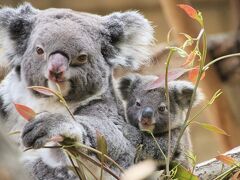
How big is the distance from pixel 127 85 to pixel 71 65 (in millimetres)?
743

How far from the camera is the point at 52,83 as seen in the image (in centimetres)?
228

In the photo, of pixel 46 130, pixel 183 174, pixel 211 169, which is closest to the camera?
pixel 46 130

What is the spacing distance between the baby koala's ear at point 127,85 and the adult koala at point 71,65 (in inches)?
6.5

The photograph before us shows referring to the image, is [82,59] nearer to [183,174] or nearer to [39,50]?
[39,50]

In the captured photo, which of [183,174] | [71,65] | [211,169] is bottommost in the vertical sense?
[211,169]

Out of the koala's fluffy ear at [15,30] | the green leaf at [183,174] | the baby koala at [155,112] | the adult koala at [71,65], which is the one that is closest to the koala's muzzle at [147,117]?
the baby koala at [155,112]

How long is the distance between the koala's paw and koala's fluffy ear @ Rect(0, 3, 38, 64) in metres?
0.84

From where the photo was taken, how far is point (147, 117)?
264 cm

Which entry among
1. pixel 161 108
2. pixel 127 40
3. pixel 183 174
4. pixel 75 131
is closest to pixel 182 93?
pixel 161 108

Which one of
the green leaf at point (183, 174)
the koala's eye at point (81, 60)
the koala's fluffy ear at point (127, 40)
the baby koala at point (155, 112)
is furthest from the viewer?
the koala's fluffy ear at point (127, 40)

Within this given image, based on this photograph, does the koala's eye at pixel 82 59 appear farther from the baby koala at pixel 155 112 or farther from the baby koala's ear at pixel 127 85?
the baby koala's ear at pixel 127 85

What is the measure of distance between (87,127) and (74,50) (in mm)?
430

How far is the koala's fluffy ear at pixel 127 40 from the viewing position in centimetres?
273

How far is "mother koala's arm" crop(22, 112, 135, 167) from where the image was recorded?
1.83m
